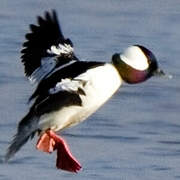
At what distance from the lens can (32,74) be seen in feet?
28.0

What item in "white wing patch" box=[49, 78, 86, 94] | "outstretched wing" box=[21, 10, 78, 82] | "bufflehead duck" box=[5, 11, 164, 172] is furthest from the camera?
"outstretched wing" box=[21, 10, 78, 82]

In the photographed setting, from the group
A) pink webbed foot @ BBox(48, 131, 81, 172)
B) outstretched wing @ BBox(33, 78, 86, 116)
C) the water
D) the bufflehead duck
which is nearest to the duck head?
the bufflehead duck

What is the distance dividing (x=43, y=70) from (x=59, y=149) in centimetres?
52

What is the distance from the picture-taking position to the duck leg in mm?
8195

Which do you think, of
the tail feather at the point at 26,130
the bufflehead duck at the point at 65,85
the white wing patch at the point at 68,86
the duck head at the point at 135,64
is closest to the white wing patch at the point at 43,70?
the bufflehead duck at the point at 65,85

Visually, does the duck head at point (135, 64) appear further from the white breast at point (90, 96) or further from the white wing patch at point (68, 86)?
the white wing patch at point (68, 86)

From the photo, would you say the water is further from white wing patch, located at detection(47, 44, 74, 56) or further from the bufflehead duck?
white wing patch, located at detection(47, 44, 74, 56)

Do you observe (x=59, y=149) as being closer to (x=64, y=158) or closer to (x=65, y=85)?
(x=64, y=158)

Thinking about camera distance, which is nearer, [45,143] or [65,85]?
[65,85]

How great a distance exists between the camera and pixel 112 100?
1066cm

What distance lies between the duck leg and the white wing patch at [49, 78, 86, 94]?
51 cm

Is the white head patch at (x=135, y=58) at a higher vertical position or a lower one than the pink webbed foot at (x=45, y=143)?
higher

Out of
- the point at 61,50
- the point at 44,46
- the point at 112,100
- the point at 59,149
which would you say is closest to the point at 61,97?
the point at 59,149

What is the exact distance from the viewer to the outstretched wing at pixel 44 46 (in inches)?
336
